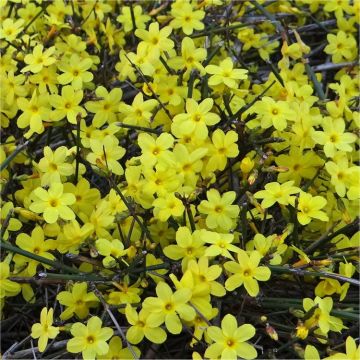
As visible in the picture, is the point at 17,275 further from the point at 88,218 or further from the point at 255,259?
the point at 255,259

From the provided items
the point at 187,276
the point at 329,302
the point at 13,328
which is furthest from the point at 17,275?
the point at 329,302

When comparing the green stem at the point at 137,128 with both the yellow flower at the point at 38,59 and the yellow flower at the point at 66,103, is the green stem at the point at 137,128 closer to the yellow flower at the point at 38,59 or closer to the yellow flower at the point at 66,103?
the yellow flower at the point at 66,103

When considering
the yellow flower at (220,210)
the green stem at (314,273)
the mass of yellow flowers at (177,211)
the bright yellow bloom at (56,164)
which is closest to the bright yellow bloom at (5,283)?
the mass of yellow flowers at (177,211)

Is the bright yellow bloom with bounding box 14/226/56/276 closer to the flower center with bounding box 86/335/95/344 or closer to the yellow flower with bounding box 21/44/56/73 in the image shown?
the flower center with bounding box 86/335/95/344

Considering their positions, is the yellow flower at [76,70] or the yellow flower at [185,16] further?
the yellow flower at [185,16]

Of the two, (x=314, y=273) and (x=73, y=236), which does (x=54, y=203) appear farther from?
(x=314, y=273)

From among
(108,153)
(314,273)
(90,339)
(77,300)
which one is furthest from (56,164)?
(314,273)
